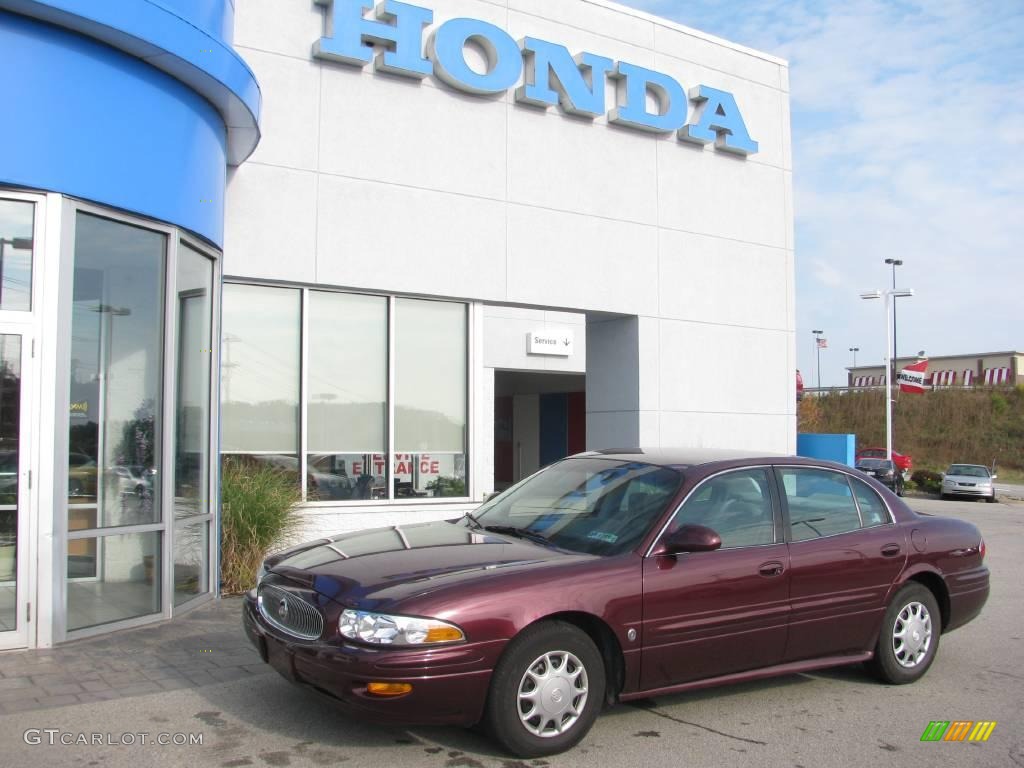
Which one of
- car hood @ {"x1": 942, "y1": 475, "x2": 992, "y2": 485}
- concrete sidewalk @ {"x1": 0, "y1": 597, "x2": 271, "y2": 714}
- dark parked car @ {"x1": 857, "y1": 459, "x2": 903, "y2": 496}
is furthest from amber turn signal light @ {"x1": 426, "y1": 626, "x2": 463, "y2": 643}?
car hood @ {"x1": 942, "y1": 475, "x2": 992, "y2": 485}

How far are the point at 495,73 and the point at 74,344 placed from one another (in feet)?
21.0

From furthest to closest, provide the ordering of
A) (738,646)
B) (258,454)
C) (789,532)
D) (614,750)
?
(258,454)
(789,532)
(738,646)
(614,750)

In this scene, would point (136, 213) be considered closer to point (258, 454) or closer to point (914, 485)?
point (258, 454)

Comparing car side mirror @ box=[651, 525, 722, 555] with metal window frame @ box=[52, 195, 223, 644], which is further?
metal window frame @ box=[52, 195, 223, 644]

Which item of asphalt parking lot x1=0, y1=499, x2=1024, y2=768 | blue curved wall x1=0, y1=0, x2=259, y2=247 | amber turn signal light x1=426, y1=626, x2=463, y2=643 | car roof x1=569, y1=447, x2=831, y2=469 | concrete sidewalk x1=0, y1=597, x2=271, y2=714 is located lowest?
asphalt parking lot x1=0, y1=499, x2=1024, y2=768

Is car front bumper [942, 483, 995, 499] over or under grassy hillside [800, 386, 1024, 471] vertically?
under

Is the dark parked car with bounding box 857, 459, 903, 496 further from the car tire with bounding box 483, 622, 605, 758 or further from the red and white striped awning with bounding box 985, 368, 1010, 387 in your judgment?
the red and white striped awning with bounding box 985, 368, 1010, 387

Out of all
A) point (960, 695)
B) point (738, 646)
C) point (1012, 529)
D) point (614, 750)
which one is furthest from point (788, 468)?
point (1012, 529)

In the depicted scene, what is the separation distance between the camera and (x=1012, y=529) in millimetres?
20391

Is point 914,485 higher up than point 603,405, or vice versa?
point 603,405

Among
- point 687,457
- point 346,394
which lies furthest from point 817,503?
point 346,394

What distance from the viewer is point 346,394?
1074cm

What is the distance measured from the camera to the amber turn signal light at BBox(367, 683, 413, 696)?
4465 millimetres

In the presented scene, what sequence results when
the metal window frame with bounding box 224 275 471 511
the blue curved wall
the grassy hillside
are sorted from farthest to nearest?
the grassy hillside < the metal window frame with bounding box 224 275 471 511 < the blue curved wall
